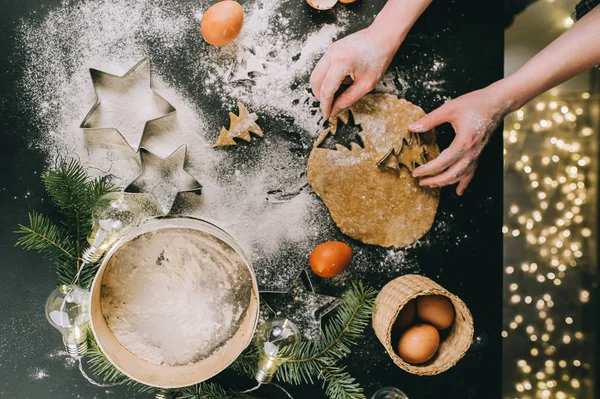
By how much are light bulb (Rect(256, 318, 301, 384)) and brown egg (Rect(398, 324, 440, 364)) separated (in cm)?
22

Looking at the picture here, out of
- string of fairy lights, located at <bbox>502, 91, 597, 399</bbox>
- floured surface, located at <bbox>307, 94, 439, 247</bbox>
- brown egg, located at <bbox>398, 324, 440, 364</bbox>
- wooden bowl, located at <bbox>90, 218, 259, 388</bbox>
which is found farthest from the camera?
string of fairy lights, located at <bbox>502, 91, 597, 399</bbox>

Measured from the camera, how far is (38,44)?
1042mm

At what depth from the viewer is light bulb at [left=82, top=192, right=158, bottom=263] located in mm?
927

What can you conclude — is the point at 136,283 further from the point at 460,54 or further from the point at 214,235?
the point at 460,54

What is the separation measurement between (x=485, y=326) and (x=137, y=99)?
94cm

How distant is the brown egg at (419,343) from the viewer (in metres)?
0.96

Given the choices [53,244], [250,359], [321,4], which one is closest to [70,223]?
[53,244]

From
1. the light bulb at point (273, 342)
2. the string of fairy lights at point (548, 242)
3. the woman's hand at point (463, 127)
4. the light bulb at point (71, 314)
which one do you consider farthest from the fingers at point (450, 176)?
the light bulb at point (71, 314)

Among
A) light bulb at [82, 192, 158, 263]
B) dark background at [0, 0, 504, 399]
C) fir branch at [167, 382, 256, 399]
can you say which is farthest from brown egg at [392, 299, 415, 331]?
light bulb at [82, 192, 158, 263]

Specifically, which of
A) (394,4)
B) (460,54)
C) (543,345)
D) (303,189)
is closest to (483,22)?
(460,54)

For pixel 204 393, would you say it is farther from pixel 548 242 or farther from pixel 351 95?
pixel 548 242

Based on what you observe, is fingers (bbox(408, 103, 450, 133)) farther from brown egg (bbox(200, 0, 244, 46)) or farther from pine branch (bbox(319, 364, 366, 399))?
pine branch (bbox(319, 364, 366, 399))

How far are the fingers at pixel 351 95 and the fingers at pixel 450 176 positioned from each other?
0.23 metres

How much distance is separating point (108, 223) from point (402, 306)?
59 cm
